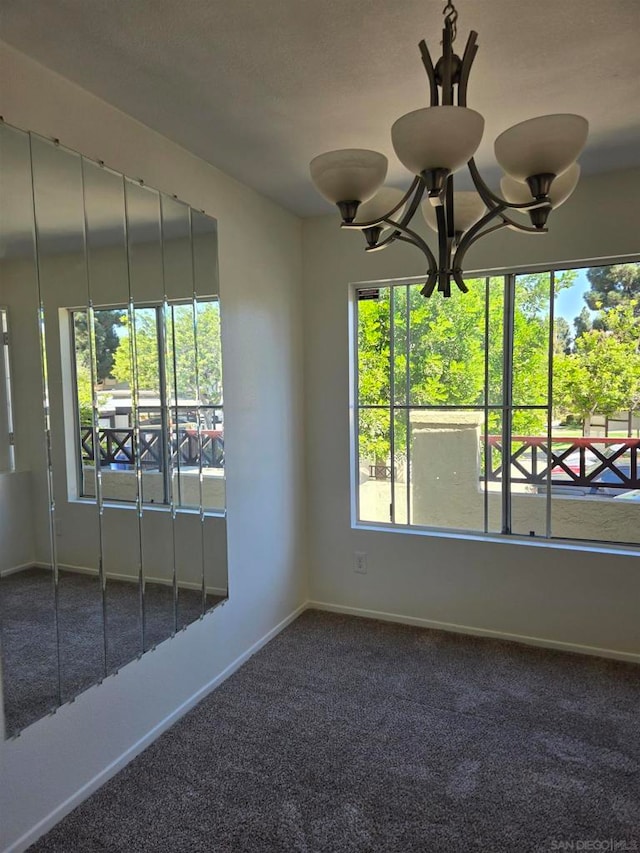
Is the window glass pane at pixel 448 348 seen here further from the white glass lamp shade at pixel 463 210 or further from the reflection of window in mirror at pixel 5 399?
the reflection of window in mirror at pixel 5 399

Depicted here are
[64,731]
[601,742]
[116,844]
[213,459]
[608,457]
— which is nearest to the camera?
[116,844]

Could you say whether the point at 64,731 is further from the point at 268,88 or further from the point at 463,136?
the point at 268,88

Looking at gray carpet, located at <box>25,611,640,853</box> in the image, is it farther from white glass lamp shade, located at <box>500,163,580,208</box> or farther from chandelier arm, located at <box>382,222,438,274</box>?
white glass lamp shade, located at <box>500,163,580,208</box>

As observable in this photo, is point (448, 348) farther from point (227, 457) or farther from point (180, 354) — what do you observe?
point (180, 354)

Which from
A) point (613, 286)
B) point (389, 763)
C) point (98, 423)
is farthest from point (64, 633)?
point (613, 286)

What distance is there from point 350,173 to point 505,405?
2.17 m

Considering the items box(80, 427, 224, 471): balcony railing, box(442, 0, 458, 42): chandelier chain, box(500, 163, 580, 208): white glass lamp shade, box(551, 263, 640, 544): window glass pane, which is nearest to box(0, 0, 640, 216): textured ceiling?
box(442, 0, 458, 42): chandelier chain

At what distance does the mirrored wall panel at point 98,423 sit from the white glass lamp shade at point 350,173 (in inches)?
40.9

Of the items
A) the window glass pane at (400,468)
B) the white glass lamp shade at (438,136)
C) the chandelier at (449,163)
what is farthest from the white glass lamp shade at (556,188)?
the window glass pane at (400,468)

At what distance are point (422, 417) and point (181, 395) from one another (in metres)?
1.62

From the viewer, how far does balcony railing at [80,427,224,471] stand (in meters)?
2.16

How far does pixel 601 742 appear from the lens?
2291 millimetres

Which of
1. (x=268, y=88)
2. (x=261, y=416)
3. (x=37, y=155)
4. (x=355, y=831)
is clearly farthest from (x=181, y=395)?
(x=355, y=831)

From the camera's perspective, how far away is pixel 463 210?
178 cm
